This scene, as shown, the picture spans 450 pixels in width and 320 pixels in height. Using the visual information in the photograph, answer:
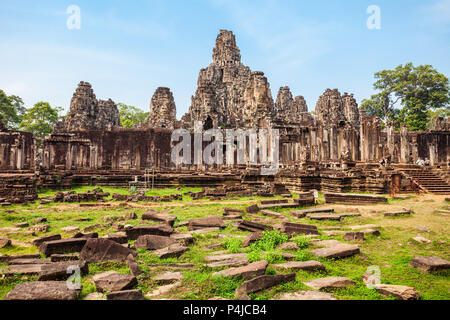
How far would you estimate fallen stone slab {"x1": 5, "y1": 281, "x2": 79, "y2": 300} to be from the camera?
2.87 m

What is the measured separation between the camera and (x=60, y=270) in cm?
351

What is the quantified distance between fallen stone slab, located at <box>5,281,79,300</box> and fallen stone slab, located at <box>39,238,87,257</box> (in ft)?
5.36

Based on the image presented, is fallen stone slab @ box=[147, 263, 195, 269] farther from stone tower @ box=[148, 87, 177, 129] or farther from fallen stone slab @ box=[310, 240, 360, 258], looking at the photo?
stone tower @ box=[148, 87, 177, 129]

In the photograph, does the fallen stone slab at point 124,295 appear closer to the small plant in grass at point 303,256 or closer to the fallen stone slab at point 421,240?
the small plant in grass at point 303,256

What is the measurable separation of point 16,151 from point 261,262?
2600 cm

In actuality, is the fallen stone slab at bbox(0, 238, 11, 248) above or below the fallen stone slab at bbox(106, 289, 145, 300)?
below

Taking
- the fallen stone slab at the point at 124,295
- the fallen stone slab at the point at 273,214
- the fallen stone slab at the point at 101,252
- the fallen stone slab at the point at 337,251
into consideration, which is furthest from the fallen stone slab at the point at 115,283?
the fallen stone slab at the point at 273,214

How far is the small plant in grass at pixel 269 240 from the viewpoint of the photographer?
4.86 metres

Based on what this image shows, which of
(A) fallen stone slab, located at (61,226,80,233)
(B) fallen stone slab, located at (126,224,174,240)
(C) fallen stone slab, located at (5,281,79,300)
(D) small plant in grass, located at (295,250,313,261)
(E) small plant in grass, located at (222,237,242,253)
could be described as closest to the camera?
(C) fallen stone slab, located at (5,281,79,300)

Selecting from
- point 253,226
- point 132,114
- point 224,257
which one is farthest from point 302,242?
point 132,114

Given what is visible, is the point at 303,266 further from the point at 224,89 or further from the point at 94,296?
the point at 224,89

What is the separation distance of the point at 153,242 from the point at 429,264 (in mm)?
4266

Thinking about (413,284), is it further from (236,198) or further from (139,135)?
(139,135)

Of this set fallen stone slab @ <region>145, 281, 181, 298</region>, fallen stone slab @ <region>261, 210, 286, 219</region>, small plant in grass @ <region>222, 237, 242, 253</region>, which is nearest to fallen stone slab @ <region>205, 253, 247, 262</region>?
small plant in grass @ <region>222, 237, 242, 253</region>
